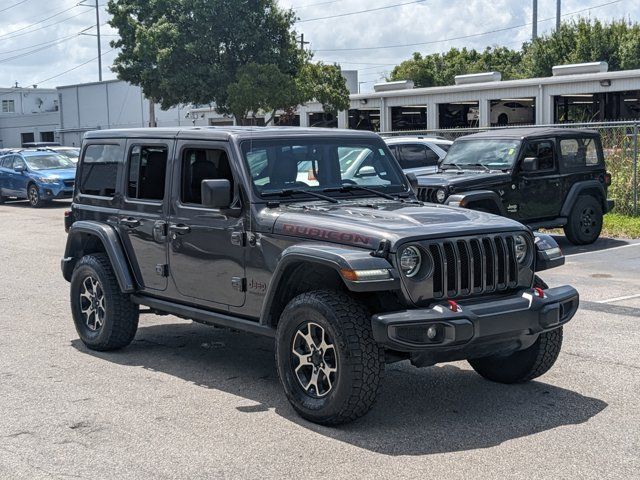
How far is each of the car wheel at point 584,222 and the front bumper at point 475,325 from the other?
892 cm

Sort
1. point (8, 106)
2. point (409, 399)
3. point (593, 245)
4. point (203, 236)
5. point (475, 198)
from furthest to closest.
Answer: point (8, 106) → point (593, 245) → point (475, 198) → point (203, 236) → point (409, 399)

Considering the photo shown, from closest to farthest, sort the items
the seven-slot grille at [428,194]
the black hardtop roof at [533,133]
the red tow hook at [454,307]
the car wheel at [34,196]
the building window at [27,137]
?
1. the red tow hook at [454,307]
2. the seven-slot grille at [428,194]
3. the black hardtop roof at [533,133]
4. the car wheel at [34,196]
5. the building window at [27,137]

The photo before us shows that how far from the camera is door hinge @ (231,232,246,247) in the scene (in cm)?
663

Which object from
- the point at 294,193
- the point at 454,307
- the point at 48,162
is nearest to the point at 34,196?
the point at 48,162

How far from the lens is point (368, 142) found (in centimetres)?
755

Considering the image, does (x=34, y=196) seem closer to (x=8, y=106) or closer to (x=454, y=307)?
(x=454, y=307)

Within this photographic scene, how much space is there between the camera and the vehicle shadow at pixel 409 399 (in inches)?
224

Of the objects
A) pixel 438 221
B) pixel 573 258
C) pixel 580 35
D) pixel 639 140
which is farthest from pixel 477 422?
pixel 580 35

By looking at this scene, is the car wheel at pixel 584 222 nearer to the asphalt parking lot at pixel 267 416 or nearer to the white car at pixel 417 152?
the white car at pixel 417 152

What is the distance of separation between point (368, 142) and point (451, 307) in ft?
7.62

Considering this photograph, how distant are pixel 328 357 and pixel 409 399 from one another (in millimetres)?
967

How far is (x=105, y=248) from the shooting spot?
7.95 meters

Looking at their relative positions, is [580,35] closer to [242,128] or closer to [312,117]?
[312,117]

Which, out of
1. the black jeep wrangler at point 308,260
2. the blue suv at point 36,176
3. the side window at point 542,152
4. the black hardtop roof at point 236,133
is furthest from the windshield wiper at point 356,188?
the blue suv at point 36,176
